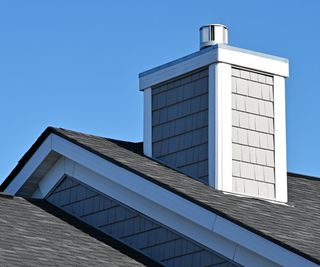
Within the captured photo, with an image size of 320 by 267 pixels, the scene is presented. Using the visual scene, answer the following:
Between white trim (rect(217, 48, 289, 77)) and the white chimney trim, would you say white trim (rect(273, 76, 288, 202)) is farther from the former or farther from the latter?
the white chimney trim

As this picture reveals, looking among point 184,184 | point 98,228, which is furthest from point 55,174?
point 184,184

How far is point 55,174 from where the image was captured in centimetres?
1822

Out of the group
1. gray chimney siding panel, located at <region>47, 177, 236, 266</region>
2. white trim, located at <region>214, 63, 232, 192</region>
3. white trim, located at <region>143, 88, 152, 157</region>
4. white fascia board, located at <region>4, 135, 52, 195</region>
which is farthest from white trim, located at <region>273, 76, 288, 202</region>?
white fascia board, located at <region>4, 135, 52, 195</region>

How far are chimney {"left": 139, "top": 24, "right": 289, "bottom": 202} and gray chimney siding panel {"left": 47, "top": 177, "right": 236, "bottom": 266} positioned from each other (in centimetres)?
123

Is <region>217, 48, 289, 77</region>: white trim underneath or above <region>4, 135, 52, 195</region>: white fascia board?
above

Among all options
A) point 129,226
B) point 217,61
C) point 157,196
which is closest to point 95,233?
point 129,226

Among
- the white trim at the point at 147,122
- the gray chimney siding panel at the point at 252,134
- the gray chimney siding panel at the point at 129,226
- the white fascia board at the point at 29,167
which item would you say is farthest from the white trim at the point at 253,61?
the white fascia board at the point at 29,167

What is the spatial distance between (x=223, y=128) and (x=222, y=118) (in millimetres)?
161

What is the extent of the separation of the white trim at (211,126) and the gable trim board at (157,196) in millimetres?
1225

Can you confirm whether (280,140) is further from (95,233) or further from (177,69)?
(95,233)

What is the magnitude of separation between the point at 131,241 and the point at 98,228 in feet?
2.65

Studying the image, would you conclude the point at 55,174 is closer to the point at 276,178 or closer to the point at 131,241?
the point at 131,241

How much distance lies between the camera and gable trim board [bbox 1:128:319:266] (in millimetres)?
14383

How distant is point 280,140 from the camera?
17750mm
